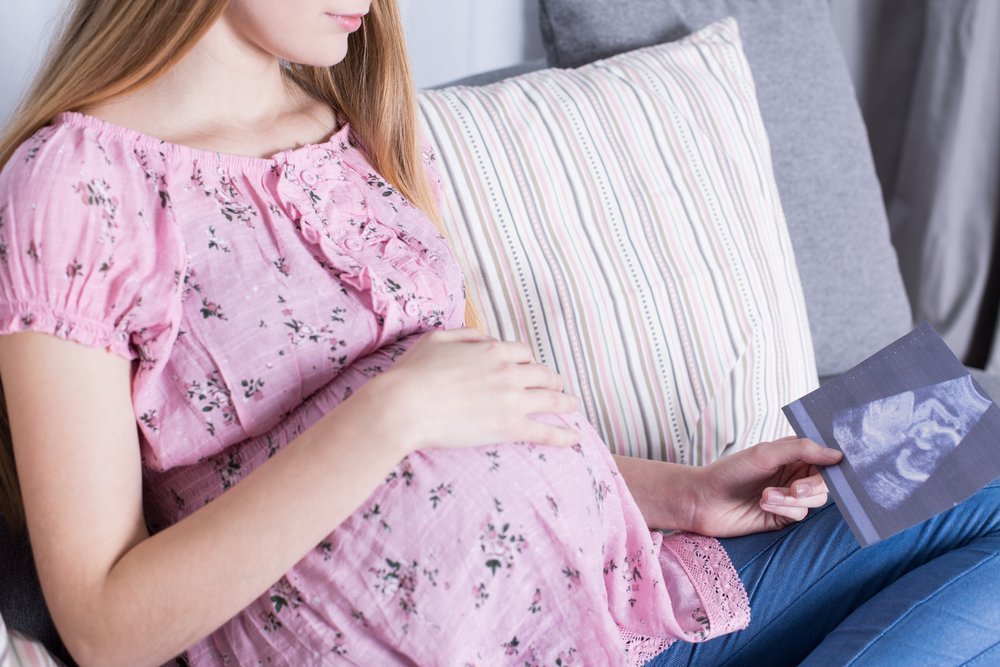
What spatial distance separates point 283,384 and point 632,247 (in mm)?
521

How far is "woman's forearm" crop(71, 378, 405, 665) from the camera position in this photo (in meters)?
0.73

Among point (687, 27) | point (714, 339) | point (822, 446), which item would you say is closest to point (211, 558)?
point (822, 446)

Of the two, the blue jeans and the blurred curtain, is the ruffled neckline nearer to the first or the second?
the blue jeans

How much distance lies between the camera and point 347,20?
0.89 metres

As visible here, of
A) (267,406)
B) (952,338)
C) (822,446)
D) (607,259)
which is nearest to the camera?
(267,406)

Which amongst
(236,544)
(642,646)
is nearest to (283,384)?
(236,544)

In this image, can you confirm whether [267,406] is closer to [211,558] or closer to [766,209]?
[211,558]

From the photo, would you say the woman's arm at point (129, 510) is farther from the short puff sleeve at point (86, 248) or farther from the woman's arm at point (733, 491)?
the woman's arm at point (733, 491)

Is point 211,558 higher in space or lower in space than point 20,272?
lower

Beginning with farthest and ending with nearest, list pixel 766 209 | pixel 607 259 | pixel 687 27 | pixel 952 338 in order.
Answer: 1. pixel 952 338
2. pixel 687 27
3. pixel 766 209
4. pixel 607 259

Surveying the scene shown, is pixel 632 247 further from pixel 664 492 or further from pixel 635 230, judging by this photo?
pixel 664 492

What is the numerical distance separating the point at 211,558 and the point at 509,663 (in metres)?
0.26

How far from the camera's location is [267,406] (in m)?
0.82

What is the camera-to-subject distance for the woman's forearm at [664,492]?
1077 mm
